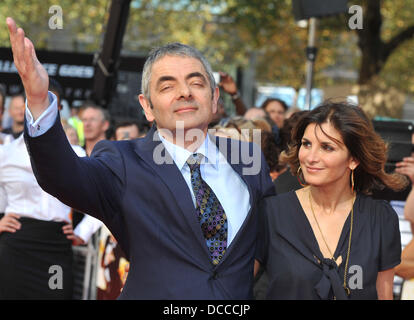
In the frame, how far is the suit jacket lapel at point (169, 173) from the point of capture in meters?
2.52

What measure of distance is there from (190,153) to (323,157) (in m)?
0.86

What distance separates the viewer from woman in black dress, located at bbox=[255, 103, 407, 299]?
122 inches

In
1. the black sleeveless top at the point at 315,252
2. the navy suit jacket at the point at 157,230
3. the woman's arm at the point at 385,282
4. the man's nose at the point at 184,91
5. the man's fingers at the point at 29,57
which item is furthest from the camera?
the woman's arm at the point at 385,282

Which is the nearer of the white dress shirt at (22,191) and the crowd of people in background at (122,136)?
the crowd of people in background at (122,136)

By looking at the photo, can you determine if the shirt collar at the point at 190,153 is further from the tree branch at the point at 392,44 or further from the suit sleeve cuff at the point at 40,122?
the tree branch at the point at 392,44

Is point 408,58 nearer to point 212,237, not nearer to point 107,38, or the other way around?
point 107,38

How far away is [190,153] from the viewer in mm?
2762

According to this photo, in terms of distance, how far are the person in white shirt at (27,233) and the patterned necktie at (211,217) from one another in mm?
2681

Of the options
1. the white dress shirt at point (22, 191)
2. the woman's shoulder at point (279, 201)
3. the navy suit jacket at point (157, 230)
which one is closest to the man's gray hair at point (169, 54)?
the navy suit jacket at point (157, 230)

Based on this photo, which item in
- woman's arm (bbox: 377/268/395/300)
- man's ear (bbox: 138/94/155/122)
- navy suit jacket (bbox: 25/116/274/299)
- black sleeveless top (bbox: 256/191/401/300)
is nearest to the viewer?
navy suit jacket (bbox: 25/116/274/299)

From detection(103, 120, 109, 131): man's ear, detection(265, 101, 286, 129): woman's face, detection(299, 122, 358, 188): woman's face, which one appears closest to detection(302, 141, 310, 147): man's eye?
detection(299, 122, 358, 188): woman's face

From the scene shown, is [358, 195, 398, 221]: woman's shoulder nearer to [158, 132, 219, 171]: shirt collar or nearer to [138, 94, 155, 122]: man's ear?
[158, 132, 219, 171]: shirt collar

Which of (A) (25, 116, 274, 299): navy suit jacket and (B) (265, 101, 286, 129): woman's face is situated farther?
(B) (265, 101, 286, 129): woman's face

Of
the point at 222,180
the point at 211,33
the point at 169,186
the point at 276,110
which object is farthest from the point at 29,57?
the point at 211,33
